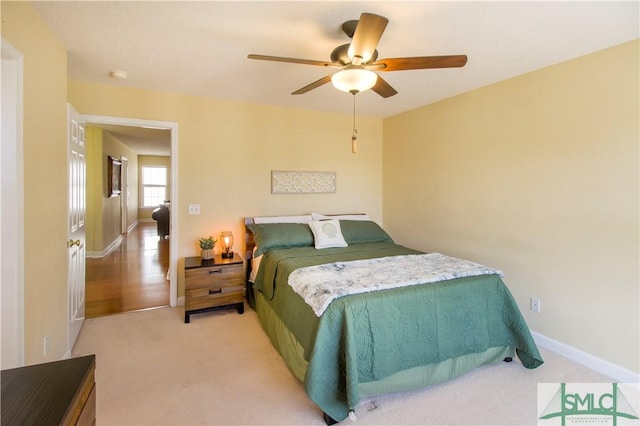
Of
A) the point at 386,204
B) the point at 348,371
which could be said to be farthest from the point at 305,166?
the point at 348,371

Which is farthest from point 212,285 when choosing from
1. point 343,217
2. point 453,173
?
point 453,173

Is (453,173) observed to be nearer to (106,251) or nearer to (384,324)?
(384,324)

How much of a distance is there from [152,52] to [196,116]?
3.97 ft

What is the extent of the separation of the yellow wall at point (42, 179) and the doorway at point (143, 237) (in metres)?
1.05

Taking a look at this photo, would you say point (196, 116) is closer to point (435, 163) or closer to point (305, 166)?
point (305, 166)

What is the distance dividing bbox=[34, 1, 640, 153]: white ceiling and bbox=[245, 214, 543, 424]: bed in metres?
1.69

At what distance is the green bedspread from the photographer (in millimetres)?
1903

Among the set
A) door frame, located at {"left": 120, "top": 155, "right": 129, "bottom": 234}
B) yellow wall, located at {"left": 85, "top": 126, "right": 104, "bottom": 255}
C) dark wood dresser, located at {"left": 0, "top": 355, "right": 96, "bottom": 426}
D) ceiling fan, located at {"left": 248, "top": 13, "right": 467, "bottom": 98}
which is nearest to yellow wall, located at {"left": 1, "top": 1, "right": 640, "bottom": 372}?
dark wood dresser, located at {"left": 0, "top": 355, "right": 96, "bottom": 426}

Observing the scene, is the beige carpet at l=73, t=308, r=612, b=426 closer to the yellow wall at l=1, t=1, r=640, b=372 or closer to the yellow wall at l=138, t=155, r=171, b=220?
the yellow wall at l=1, t=1, r=640, b=372

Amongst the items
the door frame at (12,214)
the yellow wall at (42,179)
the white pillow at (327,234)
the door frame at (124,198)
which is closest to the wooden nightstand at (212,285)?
the white pillow at (327,234)

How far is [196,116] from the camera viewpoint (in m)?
3.70

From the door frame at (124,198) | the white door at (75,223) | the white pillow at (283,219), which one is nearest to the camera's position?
the white door at (75,223)

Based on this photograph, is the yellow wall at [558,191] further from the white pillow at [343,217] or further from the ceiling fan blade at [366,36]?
the ceiling fan blade at [366,36]

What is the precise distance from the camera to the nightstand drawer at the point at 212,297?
3246mm
